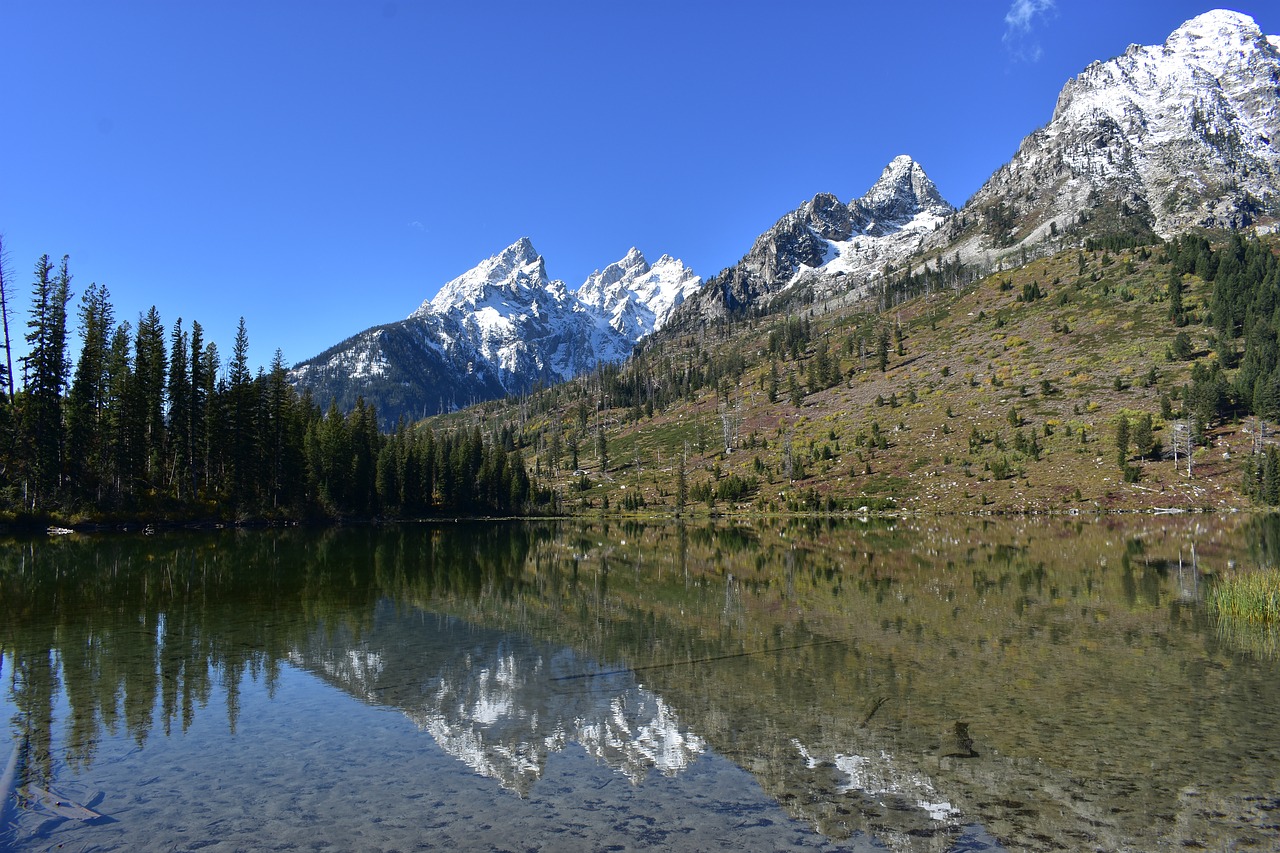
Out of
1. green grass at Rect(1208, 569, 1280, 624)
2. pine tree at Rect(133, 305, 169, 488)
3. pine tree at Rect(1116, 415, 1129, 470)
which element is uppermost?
pine tree at Rect(133, 305, 169, 488)

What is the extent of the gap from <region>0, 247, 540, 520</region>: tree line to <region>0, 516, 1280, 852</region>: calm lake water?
41435mm

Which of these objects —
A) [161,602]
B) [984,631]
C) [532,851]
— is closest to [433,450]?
[161,602]

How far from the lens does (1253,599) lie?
23609mm

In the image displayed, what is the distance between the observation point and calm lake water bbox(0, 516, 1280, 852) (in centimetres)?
922

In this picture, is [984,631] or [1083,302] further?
[1083,302]

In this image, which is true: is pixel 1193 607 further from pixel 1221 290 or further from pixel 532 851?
pixel 1221 290

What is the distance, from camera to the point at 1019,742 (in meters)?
12.2

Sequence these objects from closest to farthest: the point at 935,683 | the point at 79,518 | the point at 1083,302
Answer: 1. the point at 935,683
2. the point at 79,518
3. the point at 1083,302

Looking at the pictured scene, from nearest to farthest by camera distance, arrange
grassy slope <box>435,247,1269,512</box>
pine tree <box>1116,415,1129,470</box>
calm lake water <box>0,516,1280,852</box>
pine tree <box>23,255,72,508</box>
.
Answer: calm lake water <box>0,516,1280,852</box> → pine tree <box>23,255,72,508</box> → pine tree <box>1116,415,1129,470</box> → grassy slope <box>435,247,1269,512</box>

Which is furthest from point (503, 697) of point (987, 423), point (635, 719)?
point (987, 423)

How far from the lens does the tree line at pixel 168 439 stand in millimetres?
62094

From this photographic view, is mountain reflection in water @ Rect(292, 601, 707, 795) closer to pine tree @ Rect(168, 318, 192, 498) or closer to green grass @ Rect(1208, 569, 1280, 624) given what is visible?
green grass @ Rect(1208, 569, 1280, 624)

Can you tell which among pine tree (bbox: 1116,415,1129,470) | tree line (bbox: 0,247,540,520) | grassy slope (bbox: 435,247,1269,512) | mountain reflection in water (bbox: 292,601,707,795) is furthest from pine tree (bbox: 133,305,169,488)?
pine tree (bbox: 1116,415,1129,470)

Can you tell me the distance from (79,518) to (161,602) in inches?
1927
